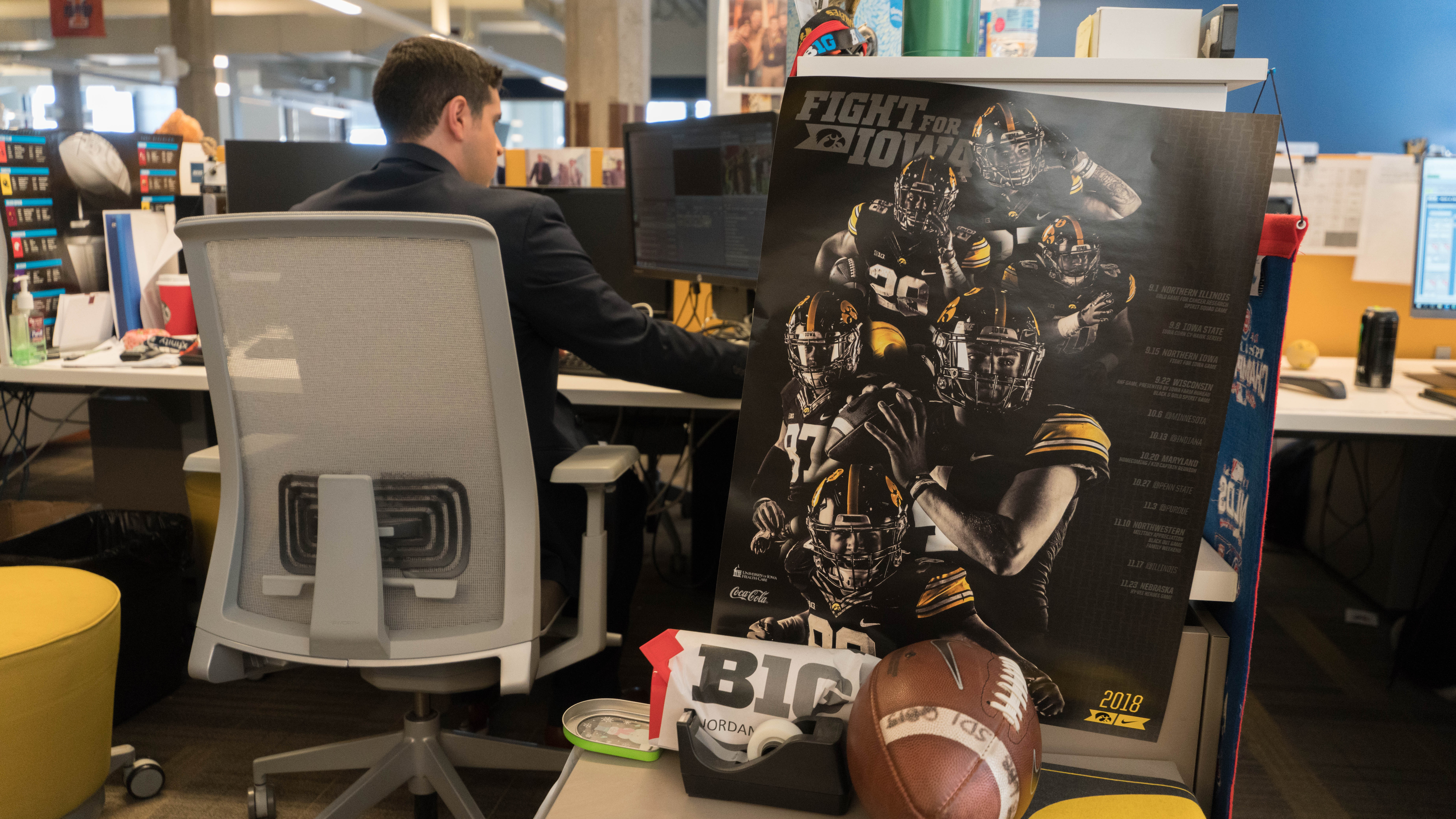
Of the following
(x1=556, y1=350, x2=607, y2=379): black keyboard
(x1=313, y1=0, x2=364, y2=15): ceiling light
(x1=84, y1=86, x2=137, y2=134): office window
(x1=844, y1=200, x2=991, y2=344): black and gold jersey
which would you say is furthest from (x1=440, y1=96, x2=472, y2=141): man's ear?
(x1=84, y1=86, x2=137, y2=134): office window

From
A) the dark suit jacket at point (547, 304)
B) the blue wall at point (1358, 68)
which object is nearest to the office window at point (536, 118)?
the blue wall at point (1358, 68)

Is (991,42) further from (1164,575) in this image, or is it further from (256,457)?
(256,457)

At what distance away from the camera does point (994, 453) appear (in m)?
0.79

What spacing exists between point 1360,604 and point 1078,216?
254cm

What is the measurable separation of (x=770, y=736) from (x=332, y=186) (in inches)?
81.1

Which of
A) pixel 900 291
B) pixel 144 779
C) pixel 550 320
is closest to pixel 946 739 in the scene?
pixel 900 291

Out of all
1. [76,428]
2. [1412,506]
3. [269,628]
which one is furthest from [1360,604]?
[76,428]

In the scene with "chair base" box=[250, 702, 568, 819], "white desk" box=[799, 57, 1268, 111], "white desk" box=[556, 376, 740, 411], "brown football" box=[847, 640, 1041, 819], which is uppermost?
"white desk" box=[799, 57, 1268, 111]

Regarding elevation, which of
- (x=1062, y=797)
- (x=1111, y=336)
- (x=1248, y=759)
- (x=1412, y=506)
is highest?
(x=1111, y=336)

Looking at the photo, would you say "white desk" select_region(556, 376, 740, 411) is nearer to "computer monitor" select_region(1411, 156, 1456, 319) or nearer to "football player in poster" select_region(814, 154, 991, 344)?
"football player in poster" select_region(814, 154, 991, 344)

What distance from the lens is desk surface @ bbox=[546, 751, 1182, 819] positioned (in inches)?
29.1

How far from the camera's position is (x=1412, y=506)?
7.84 feet

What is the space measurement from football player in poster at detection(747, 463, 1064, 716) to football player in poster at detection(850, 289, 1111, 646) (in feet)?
0.05

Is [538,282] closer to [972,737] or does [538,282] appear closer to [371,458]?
[371,458]
